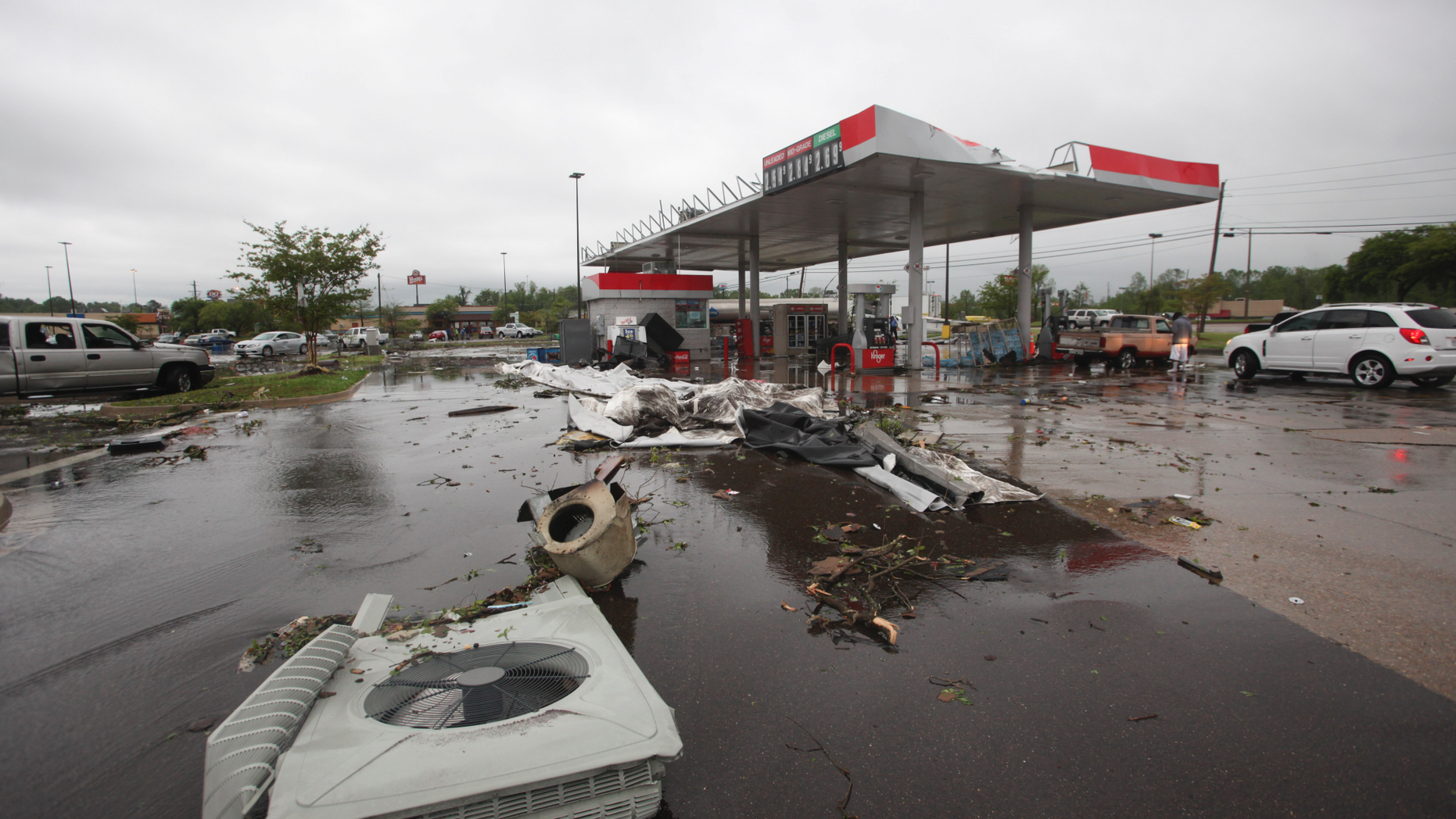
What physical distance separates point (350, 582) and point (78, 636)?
4.51ft

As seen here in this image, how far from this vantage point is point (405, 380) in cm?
2156

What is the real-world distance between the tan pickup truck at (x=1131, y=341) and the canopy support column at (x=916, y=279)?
24.3 ft

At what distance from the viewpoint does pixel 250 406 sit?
558 inches

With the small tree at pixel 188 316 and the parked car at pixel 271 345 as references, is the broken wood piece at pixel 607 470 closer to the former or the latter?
the parked car at pixel 271 345

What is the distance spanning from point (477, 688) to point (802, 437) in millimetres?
6391

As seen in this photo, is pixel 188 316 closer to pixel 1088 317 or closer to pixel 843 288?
pixel 843 288

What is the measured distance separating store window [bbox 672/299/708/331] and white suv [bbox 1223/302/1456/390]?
20.3 m

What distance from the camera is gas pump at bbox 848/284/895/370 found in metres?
A: 20.9

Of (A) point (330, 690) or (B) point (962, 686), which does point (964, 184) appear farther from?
(A) point (330, 690)

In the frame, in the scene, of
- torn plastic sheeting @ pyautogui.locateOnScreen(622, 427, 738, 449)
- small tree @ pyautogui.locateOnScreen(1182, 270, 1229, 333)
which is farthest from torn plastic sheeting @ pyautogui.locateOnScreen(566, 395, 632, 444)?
small tree @ pyautogui.locateOnScreen(1182, 270, 1229, 333)

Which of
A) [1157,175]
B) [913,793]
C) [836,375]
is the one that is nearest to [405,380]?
[836,375]

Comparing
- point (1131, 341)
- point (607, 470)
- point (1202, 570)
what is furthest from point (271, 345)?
point (1202, 570)

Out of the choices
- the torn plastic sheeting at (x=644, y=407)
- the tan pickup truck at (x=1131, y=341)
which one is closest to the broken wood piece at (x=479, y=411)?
the torn plastic sheeting at (x=644, y=407)

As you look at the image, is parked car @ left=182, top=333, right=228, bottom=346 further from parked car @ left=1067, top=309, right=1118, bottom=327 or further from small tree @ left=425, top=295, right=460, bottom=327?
parked car @ left=1067, top=309, right=1118, bottom=327
